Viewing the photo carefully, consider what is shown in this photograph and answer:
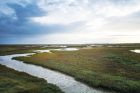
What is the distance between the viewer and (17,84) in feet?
74.8

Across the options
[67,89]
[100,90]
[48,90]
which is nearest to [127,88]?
[100,90]

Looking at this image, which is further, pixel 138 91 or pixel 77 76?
pixel 77 76

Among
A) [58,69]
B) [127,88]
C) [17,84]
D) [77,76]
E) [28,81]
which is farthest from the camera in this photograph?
[58,69]

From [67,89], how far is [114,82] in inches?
239

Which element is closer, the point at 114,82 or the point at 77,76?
the point at 114,82

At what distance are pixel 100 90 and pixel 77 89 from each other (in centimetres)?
269

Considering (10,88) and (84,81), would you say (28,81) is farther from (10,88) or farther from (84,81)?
(84,81)

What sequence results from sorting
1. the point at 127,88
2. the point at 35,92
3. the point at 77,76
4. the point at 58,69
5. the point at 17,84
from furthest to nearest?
the point at 58,69 < the point at 77,76 < the point at 17,84 < the point at 127,88 < the point at 35,92

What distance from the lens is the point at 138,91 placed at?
2041 centimetres

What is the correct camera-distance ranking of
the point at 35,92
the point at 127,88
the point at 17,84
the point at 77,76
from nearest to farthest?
1. the point at 35,92
2. the point at 127,88
3. the point at 17,84
4. the point at 77,76

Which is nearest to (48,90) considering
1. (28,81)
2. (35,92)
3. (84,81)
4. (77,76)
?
(35,92)

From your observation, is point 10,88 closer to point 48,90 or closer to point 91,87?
point 48,90

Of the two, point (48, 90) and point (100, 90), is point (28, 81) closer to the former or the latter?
point (48, 90)

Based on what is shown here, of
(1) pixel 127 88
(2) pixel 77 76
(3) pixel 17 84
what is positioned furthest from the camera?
(2) pixel 77 76
